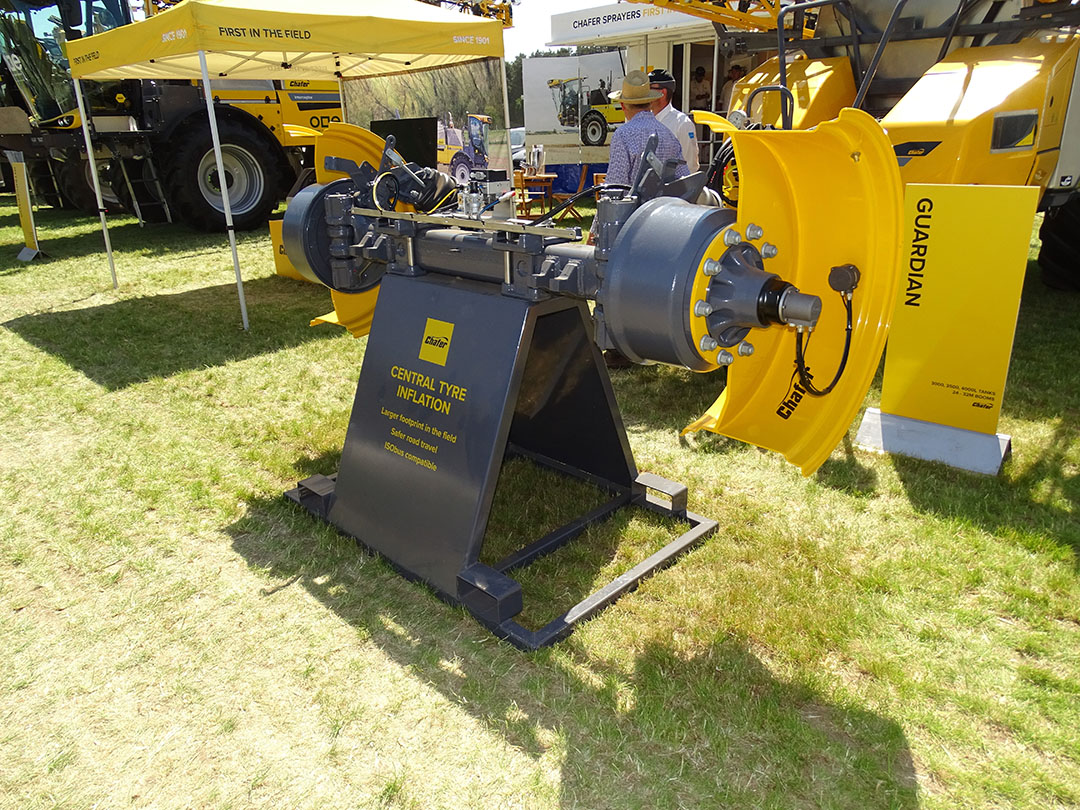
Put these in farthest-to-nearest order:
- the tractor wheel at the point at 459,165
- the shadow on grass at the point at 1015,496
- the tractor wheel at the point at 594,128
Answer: the tractor wheel at the point at 594,128 < the tractor wheel at the point at 459,165 < the shadow on grass at the point at 1015,496

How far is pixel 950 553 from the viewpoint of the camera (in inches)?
118

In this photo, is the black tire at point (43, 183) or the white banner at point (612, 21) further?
the black tire at point (43, 183)

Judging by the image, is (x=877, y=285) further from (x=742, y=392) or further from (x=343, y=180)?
(x=343, y=180)

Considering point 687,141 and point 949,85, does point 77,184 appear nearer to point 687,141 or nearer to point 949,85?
point 687,141

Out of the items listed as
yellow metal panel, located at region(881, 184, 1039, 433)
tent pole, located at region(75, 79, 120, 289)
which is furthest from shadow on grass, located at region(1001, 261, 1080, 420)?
tent pole, located at region(75, 79, 120, 289)

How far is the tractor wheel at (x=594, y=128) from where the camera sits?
14133 millimetres

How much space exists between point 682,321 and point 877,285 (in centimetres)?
55

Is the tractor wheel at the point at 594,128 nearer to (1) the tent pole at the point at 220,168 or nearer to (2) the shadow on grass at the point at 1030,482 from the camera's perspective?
(1) the tent pole at the point at 220,168

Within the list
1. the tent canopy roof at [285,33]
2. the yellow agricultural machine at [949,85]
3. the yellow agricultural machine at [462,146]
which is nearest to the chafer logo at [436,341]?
the yellow agricultural machine at [949,85]

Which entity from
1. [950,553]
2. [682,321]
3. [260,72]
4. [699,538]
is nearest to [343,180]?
[682,321]

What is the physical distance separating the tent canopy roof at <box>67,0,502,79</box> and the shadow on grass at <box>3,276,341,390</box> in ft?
6.97

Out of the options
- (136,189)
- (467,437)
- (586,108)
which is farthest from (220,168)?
(586,108)

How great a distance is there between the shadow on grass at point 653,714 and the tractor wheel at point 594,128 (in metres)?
12.8

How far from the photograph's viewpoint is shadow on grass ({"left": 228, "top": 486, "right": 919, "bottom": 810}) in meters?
2.02
